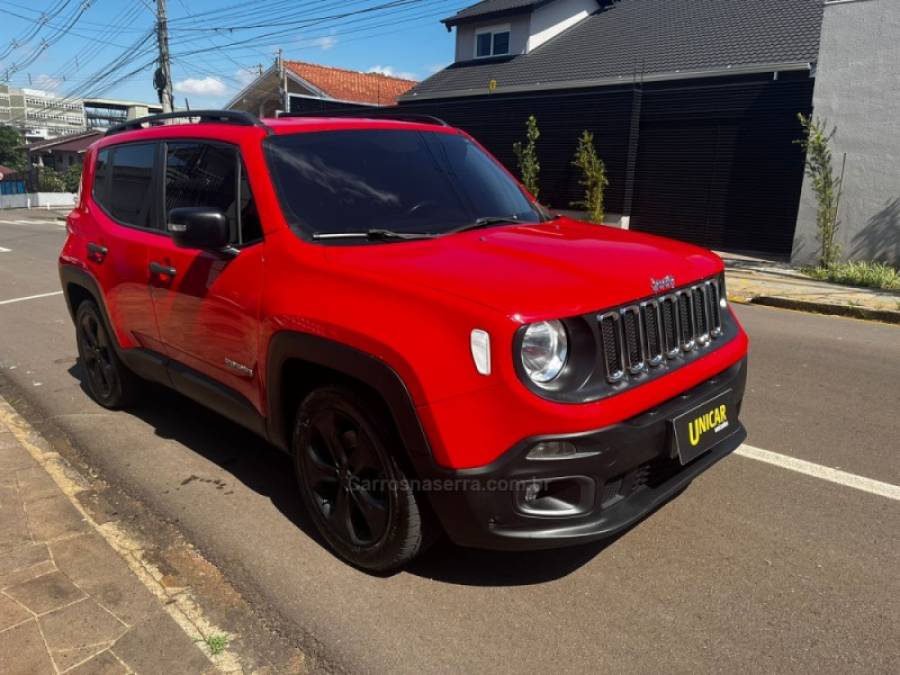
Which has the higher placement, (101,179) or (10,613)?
(101,179)

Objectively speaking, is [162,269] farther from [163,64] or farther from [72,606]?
A: [163,64]

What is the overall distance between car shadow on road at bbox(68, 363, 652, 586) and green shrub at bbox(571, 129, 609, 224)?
485 inches

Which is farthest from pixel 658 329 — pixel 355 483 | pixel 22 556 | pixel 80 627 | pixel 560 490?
pixel 22 556

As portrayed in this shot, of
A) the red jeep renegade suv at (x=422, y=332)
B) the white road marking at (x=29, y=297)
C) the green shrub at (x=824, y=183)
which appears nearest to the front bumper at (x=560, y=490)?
the red jeep renegade suv at (x=422, y=332)

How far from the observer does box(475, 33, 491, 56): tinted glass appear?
24516mm

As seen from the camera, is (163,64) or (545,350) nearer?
(545,350)

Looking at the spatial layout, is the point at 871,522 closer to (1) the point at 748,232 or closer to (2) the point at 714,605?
(2) the point at 714,605

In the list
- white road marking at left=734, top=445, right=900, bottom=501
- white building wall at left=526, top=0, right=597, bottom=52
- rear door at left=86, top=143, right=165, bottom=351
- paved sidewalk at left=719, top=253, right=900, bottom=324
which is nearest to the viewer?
white road marking at left=734, top=445, right=900, bottom=501

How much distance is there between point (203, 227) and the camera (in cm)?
318

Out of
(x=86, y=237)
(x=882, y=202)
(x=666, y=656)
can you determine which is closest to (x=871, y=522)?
(x=666, y=656)

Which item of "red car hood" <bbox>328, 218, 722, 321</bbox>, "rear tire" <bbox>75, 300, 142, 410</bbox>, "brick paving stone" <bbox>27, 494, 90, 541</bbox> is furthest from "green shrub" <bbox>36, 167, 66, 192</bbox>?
"red car hood" <bbox>328, 218, 722, 321</bbox>

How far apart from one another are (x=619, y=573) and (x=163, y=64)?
83.7 ft

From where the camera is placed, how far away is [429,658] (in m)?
2.54

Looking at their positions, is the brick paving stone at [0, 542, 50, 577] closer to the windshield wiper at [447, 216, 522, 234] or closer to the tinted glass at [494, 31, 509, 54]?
the windshield wiper at [447, 216, 522, 234]
